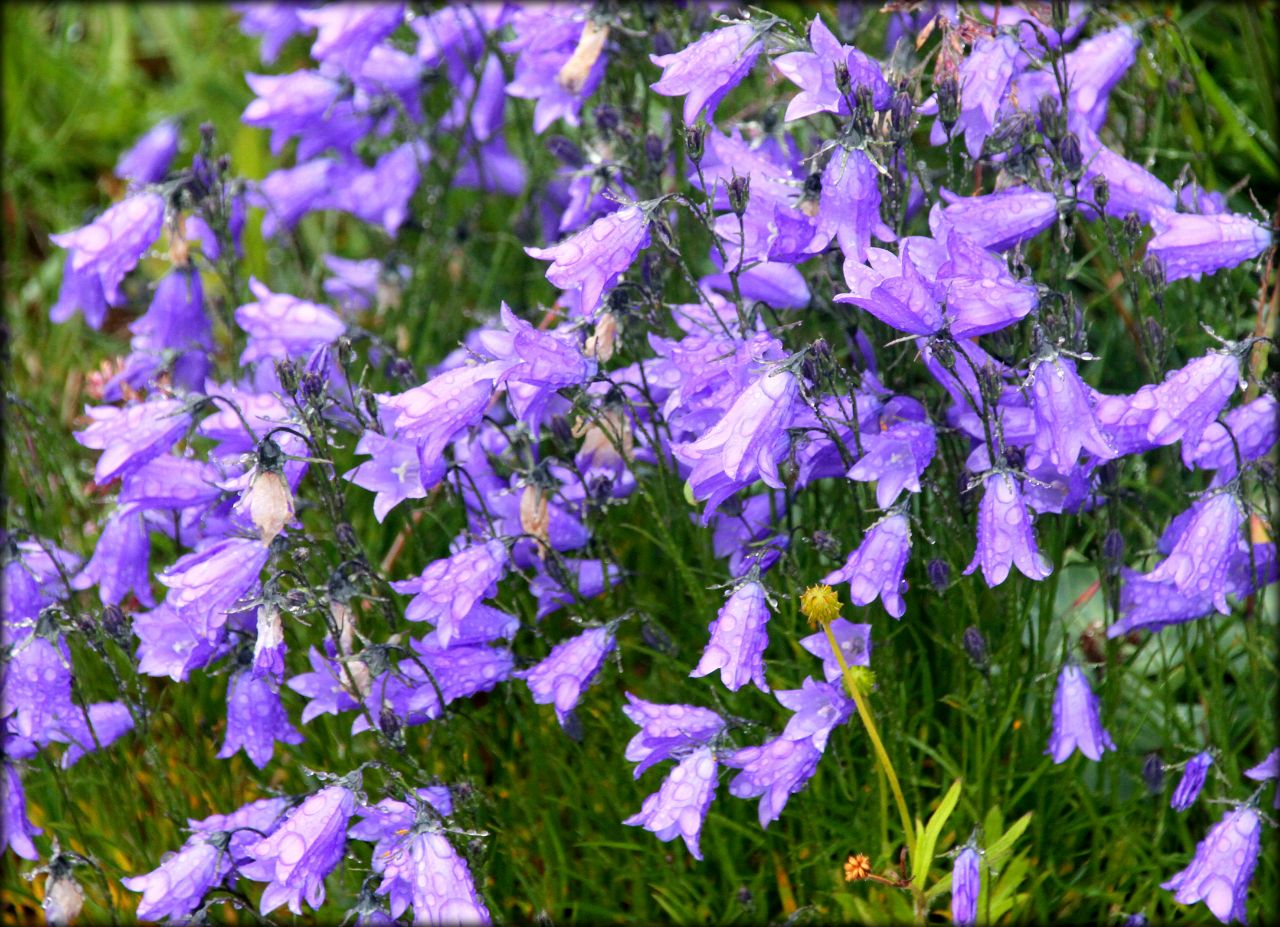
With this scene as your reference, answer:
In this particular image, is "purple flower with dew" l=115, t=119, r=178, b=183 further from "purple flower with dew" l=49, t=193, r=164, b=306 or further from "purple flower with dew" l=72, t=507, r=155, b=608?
"purple flower with dew" l=72, t=507, r=155, b=608

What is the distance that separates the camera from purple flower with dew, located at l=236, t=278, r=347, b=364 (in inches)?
116

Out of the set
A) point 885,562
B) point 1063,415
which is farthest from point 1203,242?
point 885,562

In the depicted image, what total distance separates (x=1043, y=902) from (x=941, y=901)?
20cm

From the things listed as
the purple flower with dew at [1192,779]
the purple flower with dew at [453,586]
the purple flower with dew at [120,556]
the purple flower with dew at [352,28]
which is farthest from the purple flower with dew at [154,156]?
the purple flower with dew at [1192,779]

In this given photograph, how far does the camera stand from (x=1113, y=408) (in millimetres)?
2182

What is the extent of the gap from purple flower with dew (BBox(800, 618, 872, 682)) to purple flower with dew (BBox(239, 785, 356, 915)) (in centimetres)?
84

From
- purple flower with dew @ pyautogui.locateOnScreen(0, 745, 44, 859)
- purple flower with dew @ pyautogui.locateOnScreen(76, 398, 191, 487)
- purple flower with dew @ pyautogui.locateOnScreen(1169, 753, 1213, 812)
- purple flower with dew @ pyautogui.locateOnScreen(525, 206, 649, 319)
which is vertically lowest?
purple flower with dew @ pyautogui.locateOnScreen(1169, 753, 1213, 812)

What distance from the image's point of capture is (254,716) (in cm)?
259

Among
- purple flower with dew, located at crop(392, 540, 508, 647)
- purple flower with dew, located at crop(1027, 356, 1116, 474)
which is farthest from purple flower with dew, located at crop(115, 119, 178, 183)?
purple flower with dew, located at crop(1027, 356, 1116, 474)

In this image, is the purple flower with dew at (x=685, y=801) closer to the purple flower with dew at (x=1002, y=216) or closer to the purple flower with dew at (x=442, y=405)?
the purple flower with dew at (x=442, y=405)

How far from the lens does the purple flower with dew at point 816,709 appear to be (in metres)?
2.31

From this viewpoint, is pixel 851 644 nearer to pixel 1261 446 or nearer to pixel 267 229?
pixel 1261 446

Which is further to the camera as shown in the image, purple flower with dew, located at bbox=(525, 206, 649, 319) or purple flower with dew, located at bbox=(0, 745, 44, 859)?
purple flower with dew, located at bbox=(0, 745, 44, 859)

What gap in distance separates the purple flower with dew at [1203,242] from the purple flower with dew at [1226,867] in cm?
97
